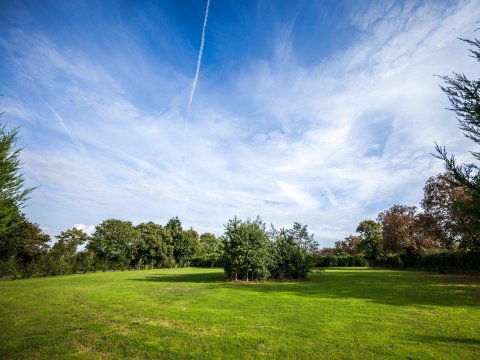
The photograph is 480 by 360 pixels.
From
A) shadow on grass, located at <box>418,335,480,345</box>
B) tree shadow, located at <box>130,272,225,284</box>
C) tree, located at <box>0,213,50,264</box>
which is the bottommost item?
shadow on grass, located at <box>418,335,480,345</box>

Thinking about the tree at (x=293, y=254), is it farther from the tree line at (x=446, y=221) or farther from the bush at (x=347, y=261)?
the bush at (x=347, y=261)

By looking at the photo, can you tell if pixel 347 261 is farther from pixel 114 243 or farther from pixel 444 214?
pixel 114 243

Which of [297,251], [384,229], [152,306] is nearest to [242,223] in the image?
[297,251]

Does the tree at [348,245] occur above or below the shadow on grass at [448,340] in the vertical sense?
above

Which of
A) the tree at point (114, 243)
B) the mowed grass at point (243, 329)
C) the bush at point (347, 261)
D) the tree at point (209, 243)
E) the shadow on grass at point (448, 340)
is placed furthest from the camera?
the tree at point (209, 243)

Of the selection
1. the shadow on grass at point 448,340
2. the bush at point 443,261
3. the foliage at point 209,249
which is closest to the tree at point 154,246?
the foliage at point 209,249

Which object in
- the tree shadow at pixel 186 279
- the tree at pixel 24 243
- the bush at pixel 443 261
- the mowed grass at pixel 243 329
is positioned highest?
the tree at pixel 24 243

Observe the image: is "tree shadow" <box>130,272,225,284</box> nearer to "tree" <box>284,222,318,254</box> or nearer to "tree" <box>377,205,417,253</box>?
"tree" <box>284,222,318,254</box>

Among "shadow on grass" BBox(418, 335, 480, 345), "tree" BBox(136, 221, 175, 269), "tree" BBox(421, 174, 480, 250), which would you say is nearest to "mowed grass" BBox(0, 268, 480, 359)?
"shadow on grass" BBox(418, 335, 480, 345)

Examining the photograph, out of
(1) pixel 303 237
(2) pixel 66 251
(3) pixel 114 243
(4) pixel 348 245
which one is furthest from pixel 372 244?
(2) pixel 66 251

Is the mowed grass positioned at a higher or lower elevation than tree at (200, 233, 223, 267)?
lower

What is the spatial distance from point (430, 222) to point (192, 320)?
29.8 meters

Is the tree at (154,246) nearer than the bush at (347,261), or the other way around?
the tree at (154,246)

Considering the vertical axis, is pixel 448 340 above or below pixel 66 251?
below
